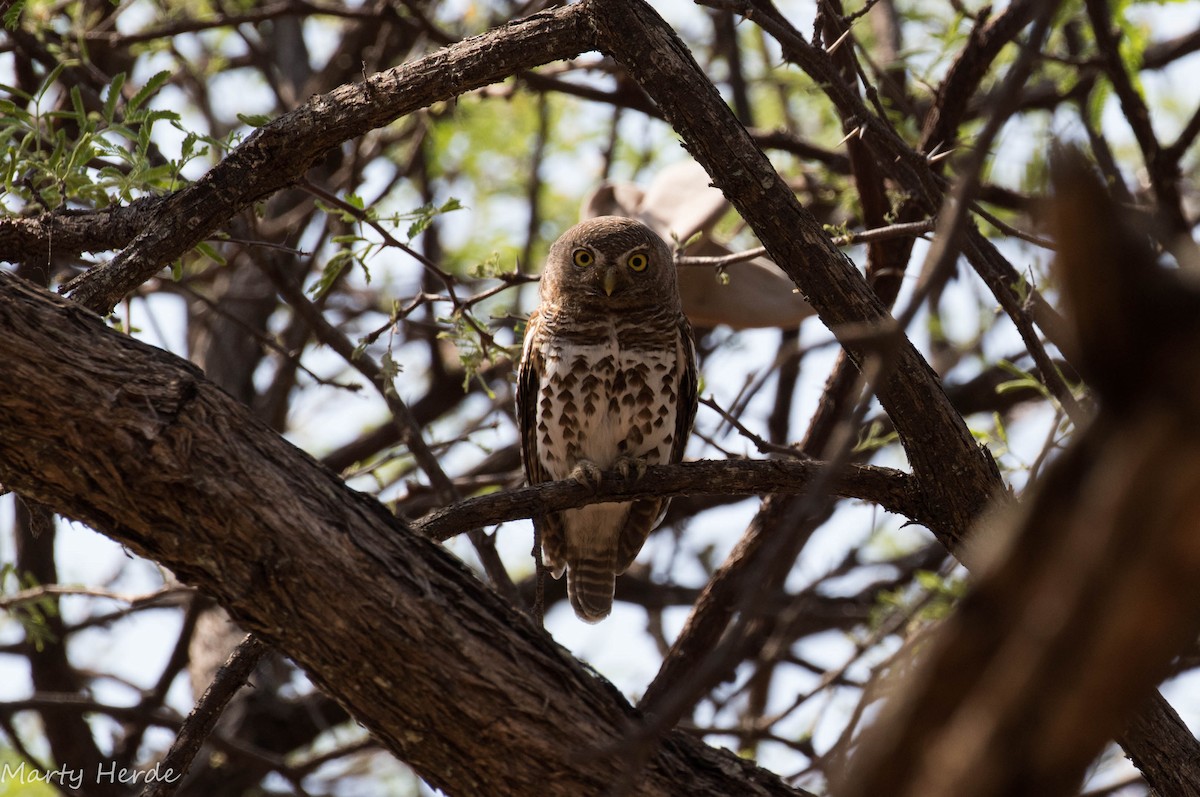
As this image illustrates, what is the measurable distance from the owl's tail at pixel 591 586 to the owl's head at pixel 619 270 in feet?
4.38

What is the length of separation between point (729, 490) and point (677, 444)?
1690 mm

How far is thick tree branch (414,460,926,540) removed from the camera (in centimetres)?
346

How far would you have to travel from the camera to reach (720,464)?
145 inches

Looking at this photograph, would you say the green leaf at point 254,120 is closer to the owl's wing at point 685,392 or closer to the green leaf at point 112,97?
the green leaf at point 112,97

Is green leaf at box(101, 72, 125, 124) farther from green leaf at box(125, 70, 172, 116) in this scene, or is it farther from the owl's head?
the owl's head

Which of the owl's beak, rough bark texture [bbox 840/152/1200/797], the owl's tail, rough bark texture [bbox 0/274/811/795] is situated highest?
the owl's beak

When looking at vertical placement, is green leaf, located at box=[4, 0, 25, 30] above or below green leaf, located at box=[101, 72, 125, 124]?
above

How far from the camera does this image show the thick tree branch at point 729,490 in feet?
11.3

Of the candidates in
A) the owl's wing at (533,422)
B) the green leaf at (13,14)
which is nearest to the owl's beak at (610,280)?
the owl's wing at (533,422)

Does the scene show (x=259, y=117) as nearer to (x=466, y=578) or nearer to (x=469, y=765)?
(x=466, y=578)

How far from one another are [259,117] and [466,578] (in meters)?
1.91

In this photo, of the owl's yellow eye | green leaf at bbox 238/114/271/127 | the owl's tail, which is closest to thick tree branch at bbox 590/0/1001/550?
green leaf at bbox 238/114/271/127

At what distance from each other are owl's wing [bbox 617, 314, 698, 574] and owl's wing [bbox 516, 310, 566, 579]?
31 cm

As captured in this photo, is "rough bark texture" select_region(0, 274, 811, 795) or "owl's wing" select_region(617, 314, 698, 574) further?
"owl's wing" select_region(617, 314, 698, 574)
